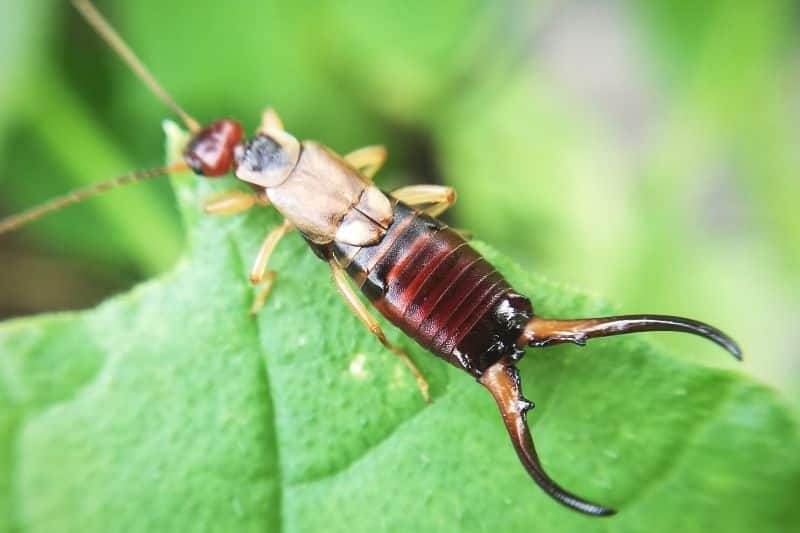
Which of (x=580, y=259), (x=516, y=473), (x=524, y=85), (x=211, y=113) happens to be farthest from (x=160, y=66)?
(x=516, y=473)

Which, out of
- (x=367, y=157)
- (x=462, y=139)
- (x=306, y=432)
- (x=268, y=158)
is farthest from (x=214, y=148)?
(x=462, y=139)

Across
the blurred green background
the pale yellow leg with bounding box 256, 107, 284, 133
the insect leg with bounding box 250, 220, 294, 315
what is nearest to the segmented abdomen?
the insect leg with bounding box 250, 220, 294, 315

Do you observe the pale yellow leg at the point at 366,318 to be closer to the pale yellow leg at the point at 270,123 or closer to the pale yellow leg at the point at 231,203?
the pale yellow leg at the point at 231,203

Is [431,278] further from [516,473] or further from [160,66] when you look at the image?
[160,66]

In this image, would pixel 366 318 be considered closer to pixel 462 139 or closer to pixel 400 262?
pixel 400 262

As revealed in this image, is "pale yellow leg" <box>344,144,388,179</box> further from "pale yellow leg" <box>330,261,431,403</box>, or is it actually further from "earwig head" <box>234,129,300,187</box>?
"pale yellow leg" <box>330,261,431,403</box>

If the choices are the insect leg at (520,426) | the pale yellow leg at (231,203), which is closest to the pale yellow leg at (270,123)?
the pale yellow leg at (231,203)
